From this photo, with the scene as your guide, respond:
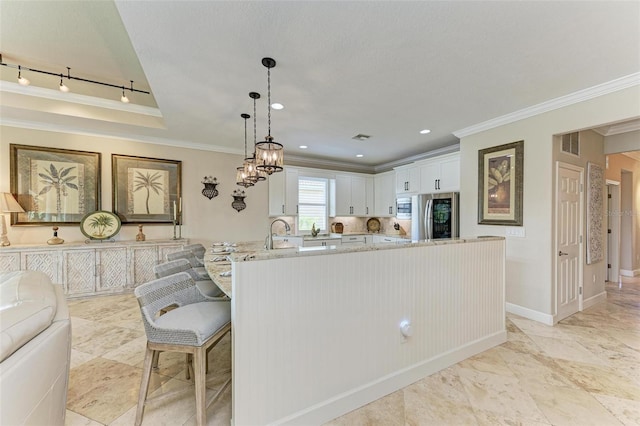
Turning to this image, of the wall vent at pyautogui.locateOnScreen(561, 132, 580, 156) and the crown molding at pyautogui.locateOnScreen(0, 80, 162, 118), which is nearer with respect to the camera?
the wall vent at pyautogui.locateOnScreen(561, 132, 580, 156)

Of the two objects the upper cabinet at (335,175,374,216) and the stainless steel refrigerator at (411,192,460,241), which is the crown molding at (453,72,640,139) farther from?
the upper cabinet at (335,175,374,216)

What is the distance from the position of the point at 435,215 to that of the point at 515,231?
53.5 inches

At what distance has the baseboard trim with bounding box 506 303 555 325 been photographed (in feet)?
10.3

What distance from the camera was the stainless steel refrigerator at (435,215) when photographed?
437 cm

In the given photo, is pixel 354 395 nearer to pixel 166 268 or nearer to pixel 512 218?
pixel 166 268

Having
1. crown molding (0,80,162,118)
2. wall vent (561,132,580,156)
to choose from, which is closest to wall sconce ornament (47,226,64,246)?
crown molding (0,80,162,118)

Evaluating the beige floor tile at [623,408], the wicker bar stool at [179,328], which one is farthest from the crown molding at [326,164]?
the beige floor tile at [623,408]

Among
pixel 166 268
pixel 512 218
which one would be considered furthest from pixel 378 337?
pixel 512 218

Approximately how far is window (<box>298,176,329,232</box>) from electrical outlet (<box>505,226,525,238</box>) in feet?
11.9

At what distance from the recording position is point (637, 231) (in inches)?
213

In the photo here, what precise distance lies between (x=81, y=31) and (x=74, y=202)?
2.83m

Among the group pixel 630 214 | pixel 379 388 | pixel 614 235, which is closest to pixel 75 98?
pixel 379 388

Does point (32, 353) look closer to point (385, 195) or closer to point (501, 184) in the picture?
point (501, 184)

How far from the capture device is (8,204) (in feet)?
11.6
